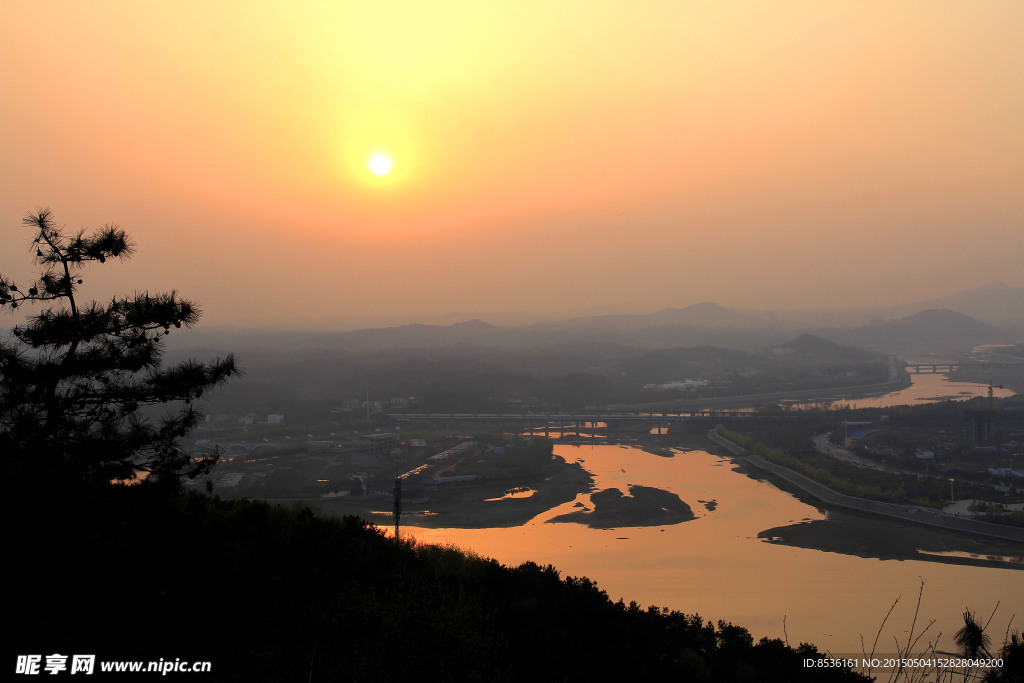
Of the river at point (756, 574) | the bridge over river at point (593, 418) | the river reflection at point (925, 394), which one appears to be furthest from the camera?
the river reflection at point (925, 394)

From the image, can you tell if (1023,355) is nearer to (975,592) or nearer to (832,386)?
(832,386)

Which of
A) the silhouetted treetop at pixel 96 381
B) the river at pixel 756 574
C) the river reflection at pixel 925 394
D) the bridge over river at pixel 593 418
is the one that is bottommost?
the river at pixel 756 574

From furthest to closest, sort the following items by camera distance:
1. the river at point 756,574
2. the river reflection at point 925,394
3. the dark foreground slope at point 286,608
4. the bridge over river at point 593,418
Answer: the river reflection at point 925,394 < the bridge over river at point 593,418 < the river at point 756,574 < the dark foreground slope at point 286,608

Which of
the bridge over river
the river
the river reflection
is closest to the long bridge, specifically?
the bridge over river

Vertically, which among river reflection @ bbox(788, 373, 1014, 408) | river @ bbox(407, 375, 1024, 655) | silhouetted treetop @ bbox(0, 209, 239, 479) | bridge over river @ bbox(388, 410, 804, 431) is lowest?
river @ bbox(407, 375, 1024, 655)

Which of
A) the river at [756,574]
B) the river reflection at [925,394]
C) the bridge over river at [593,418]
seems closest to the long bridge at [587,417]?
the bridge over river at [593,418]

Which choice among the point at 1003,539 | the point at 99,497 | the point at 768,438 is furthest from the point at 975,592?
the point at 768,438

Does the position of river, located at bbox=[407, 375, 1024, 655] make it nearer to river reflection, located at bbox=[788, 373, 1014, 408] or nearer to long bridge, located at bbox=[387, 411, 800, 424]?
long bridge, located at bbox=[387, 411, 800, 424]

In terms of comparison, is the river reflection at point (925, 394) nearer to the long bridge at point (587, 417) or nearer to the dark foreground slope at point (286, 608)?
the long bridge at point (587, 417)
